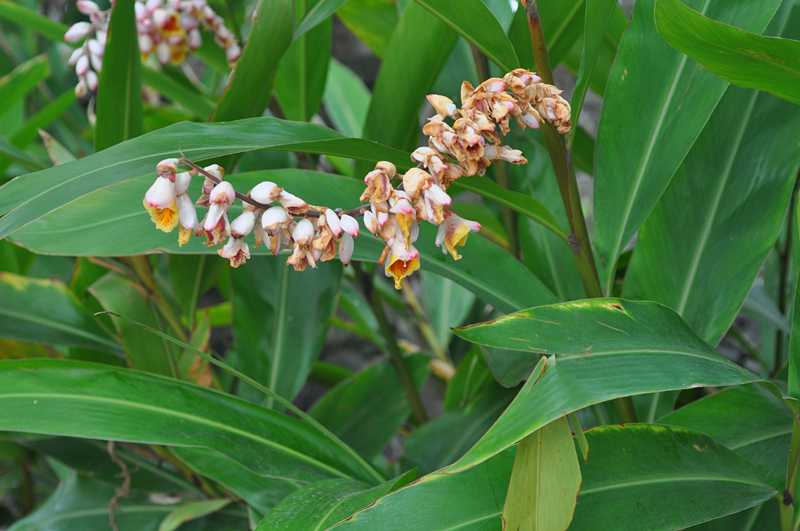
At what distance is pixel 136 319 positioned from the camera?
64 cm

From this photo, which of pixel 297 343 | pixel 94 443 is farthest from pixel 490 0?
pixel 94 443

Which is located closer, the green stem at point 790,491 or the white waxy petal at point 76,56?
the green stem at point 790,491

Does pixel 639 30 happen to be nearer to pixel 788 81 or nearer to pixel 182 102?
pixel 788 81

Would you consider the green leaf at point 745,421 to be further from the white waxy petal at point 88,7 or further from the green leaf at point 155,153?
the white waxy petal at point 88,7

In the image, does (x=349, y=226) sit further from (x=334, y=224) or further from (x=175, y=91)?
(x=175, y=91)

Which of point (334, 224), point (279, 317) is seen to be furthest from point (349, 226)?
point (279, 317)

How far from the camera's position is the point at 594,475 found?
1.31 ft

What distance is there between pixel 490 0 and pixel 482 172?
408 mm

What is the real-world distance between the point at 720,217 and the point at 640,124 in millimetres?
123

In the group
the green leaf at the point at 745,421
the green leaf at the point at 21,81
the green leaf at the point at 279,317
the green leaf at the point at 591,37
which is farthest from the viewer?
the green leaf at the point at 21,81

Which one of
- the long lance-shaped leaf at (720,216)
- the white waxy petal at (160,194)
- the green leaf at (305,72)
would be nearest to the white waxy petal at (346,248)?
the white waxy petal at (160,194)

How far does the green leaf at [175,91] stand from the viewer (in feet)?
2.47

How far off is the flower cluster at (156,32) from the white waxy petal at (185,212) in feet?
1.34

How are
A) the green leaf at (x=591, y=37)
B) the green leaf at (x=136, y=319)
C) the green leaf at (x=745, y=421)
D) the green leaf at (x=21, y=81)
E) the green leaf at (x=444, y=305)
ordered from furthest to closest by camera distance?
the green leaf at (x=444, y=305), the green leaf at (x=21, y=81), the green leaf at (x=136, y=319), the green leaf at (x=745, y=421), the green leaf at (x=591, y=37)
